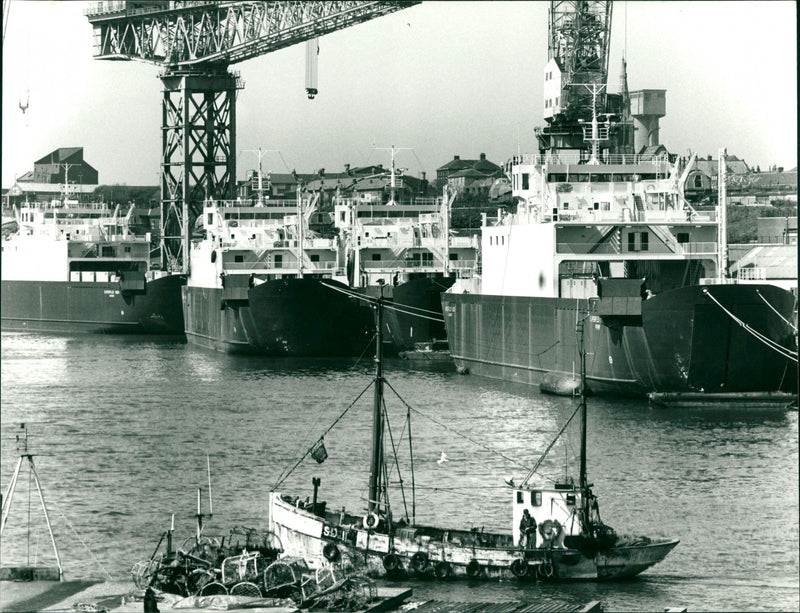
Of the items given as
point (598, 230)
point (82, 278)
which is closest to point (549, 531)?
point (598, 230)

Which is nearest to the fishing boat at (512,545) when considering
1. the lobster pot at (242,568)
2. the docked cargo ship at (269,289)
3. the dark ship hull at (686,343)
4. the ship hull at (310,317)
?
the lobster pot at (242,568)

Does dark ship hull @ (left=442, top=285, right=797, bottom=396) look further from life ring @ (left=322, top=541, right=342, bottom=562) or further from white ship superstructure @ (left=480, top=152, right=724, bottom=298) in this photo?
life ring @ (left=322, top=541, right=342, bottom=562)

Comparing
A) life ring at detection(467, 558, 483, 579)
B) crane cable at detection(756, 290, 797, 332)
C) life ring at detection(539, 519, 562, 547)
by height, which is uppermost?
crane cable at detection(756, 290, 797, 332)

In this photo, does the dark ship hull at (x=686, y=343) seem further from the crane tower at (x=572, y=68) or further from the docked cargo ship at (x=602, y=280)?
the crane tower at (x=572, y=68)

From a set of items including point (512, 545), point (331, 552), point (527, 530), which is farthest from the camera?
point (331, 552)

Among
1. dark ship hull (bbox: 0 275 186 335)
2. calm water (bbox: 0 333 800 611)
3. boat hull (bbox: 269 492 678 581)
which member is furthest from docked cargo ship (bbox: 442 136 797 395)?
dark ship hull (bbox: 0 275 186 335)

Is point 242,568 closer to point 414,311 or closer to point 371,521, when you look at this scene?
point 371,521

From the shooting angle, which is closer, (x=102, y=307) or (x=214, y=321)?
(x=214, y=321)
